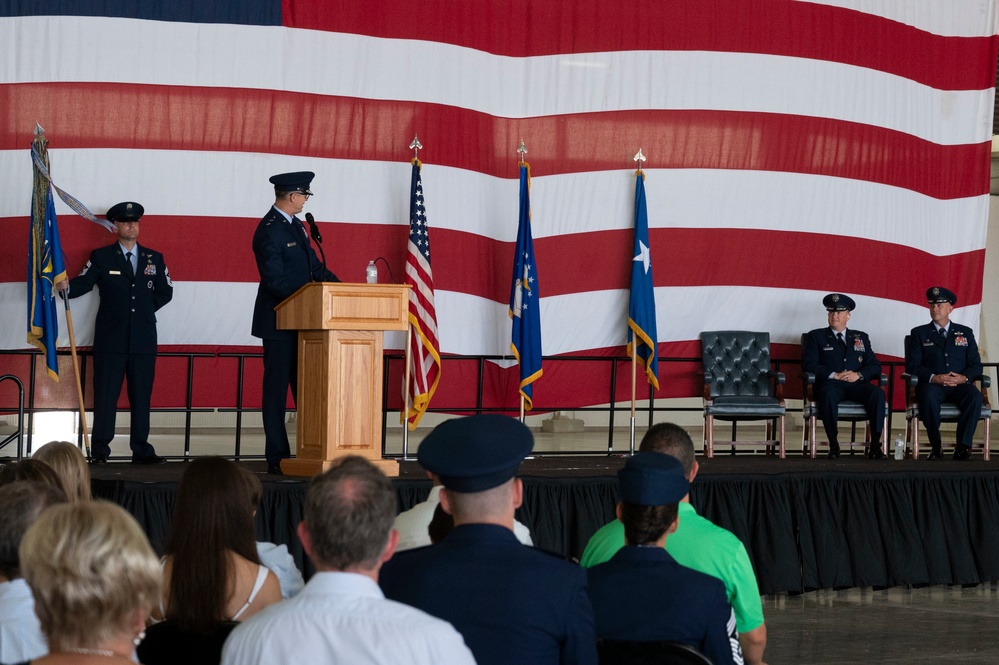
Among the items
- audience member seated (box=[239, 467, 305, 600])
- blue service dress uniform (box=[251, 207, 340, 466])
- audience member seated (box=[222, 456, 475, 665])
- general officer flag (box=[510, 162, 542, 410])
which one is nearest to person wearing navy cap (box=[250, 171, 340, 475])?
blue service dress uniform (box=[251, 207, 340, 466])

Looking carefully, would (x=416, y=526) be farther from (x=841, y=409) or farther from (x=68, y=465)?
(x=841, y=409)

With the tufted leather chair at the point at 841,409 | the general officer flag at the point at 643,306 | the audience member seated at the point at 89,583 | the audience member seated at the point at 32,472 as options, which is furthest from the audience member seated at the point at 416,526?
the tufted leather chair at the point at 841,409

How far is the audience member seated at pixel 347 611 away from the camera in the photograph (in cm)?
129

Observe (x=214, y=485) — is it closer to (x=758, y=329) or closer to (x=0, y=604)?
(x=0, y=604)

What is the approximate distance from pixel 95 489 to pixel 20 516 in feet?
8.95

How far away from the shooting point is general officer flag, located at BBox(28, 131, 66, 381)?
5211mm

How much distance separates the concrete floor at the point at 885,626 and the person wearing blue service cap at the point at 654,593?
7.18 feet

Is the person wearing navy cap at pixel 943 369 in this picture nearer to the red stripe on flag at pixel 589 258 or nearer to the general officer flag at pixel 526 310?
the red stripe on flag at pixel 589 258

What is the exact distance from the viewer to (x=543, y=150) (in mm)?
6609

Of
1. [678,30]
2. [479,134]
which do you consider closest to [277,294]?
[479,134]

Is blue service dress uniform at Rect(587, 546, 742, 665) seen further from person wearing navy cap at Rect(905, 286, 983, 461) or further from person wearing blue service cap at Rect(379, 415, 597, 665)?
person wearing navy cap at Rect(905, 286, 983, 461)

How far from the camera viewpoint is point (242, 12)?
5.96m

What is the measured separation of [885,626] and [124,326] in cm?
351

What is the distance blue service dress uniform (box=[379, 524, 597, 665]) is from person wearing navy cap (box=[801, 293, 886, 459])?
522 cm
